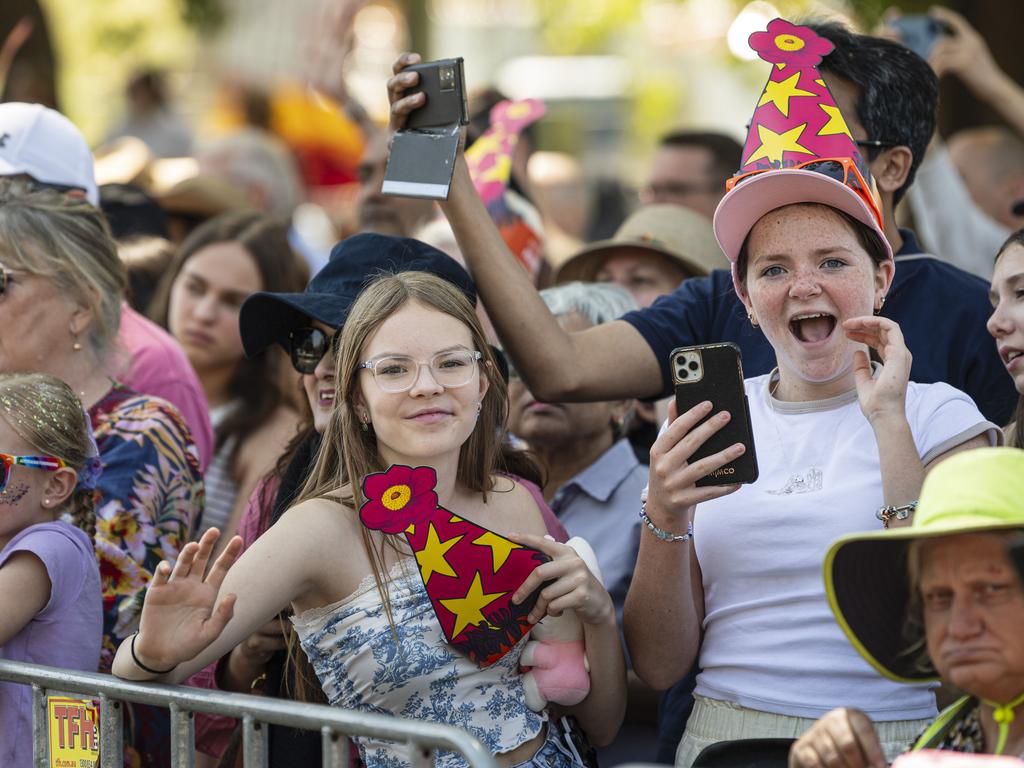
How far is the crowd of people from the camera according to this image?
3.06 meters

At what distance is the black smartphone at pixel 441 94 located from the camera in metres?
3.93

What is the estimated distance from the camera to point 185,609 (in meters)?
3.12

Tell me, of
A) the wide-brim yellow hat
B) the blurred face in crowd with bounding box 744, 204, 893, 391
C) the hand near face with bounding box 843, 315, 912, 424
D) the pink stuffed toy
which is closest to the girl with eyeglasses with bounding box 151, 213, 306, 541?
the pink stuffed toy

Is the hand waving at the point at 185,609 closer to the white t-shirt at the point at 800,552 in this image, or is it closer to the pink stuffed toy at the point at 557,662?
the pink stuffed toy at the point at 557,662

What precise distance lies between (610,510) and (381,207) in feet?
7.81

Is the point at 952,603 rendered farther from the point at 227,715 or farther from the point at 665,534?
the point at 227,715

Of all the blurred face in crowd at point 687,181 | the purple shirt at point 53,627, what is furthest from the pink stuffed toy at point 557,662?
the blurred face in crowd at point 687,181

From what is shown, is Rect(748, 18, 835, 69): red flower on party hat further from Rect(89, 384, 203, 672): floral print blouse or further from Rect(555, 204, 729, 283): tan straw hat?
Rect(89, 384, 203, 672): floral print blouse

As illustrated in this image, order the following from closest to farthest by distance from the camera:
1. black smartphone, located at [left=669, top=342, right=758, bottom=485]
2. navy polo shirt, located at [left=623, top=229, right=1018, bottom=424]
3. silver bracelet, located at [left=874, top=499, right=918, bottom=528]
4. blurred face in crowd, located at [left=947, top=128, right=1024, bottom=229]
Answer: silver bracelet, located at [left=874, top=499, right=918, bottom=528], black smartphone, located at [left=669, top=342, right=758, bottom=485], navy polo shirt, located at [left=623, top=229, right=1018, bottom=424], blurred face in crowd, located at [left=947, top=128, right=1024, bottom=229]

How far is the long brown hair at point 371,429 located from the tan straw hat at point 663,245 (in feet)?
6.74

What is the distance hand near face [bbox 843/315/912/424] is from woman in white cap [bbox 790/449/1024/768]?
46 cm

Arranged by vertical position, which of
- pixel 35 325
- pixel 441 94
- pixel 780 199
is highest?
pixel 441 94

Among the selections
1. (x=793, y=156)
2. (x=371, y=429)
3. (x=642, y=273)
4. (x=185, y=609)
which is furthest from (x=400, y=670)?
(x=642, y=273)

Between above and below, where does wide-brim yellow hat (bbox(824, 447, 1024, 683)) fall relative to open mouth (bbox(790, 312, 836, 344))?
below
